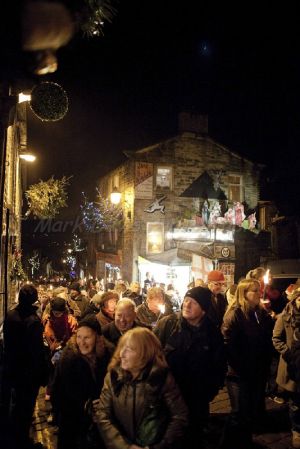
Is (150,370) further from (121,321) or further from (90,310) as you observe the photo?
(90,310)

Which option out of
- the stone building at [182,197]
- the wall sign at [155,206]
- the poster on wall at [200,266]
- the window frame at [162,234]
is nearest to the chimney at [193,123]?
the stone building at [182,197]

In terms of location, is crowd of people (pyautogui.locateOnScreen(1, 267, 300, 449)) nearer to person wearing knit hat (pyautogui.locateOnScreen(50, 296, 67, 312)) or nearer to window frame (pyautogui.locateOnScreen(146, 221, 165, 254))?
person wearing knit hat (pyautogui.locateOnScreen(50, 296, 67, 312))

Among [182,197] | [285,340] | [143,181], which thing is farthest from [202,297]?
[182,197]

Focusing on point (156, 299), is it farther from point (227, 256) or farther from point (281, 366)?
point (227, 256)

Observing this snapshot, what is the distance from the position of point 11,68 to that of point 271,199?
73.9 feet

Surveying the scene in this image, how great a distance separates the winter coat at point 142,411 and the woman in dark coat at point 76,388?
1.92 ft

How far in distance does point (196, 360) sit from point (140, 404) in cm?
117

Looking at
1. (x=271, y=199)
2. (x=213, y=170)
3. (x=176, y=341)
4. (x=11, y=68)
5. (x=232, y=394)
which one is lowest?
(x=232, y=394)

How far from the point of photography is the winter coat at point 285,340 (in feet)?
17.0

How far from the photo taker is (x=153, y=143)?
20.8 m

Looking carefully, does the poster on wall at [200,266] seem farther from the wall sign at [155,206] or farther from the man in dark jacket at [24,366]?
the man in dark jacket at [24,366]

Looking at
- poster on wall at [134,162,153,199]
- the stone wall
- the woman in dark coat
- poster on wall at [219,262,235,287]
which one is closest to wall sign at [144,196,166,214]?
the stone wall

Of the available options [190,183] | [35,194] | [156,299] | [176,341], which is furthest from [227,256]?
[176,341]

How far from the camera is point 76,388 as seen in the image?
12.0ft
